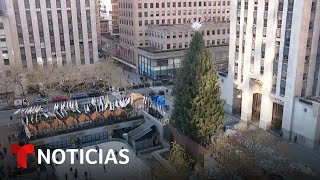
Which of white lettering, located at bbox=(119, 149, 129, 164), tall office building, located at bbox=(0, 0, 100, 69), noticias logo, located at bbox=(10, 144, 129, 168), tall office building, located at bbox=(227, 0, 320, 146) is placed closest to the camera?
tall office building, located at bbox=(227, 0, 320, 146)

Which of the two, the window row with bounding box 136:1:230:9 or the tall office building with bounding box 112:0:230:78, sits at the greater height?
the window row with bounding box 136:1:230:9

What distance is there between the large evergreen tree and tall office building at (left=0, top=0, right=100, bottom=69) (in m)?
40.6

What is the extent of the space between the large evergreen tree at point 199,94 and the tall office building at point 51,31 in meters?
40.6

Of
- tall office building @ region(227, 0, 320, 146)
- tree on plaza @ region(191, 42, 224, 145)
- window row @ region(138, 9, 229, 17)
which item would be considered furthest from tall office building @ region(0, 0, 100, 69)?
tree on plaza @ region(191, 42, 224, 145)

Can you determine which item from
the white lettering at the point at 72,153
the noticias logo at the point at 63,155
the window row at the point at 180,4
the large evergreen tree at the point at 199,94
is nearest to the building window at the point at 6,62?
the noticias logo at the point at 63,155

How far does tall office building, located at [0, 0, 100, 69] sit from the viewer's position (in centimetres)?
7081

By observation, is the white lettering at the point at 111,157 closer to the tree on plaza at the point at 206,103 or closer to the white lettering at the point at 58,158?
the white lettering at the point at 58,158

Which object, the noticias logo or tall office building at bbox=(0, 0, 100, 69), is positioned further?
tall office building at bbox=(0, 0, 100, 69)

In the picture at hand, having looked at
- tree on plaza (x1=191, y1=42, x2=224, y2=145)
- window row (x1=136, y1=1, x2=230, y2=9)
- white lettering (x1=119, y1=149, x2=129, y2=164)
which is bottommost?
white lettering (x1=119, y1=149, x2=129, y2=164)

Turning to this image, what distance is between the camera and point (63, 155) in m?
45.8

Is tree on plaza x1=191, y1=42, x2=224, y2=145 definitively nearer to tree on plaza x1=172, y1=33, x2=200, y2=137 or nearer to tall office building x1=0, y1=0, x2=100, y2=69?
tree on plaza x1=172, y1=33, x2=200, y2=137

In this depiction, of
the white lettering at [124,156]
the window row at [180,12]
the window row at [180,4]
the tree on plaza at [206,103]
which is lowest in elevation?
the white lettering at [124,156]

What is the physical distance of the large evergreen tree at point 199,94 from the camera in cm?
4134

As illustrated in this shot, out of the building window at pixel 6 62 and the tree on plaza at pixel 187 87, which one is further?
the building window at pixel 6 62
